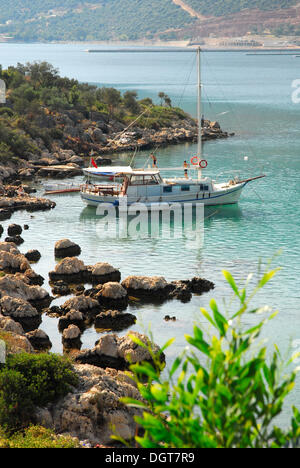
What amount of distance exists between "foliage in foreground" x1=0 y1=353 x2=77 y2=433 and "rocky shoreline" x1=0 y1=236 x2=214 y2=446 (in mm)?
366

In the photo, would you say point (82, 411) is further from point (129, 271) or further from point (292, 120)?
point (292, 120)

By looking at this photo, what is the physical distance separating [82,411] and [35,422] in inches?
58.6

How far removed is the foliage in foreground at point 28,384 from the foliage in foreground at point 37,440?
595mm

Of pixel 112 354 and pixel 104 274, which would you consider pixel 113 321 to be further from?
pixel 104 274

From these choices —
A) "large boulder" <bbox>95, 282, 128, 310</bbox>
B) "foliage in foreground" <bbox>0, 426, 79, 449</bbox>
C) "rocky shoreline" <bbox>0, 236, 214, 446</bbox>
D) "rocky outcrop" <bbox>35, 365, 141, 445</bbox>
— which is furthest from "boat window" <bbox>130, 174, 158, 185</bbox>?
"foliage in foreground" <bbox>0, 426, 79, 449</bbox>

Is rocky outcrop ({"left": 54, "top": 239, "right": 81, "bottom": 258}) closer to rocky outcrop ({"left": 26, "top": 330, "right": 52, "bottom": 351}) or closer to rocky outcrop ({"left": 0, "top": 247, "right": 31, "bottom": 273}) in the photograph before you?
rocky outcrop ({"left": 0, "top": 247, "right": 31, "bottom": 273})

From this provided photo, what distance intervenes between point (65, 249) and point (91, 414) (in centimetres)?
2142

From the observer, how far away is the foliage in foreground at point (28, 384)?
19500 millimetres

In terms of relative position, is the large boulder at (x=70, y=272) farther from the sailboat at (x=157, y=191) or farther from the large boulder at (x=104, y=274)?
A: the sailboat at (x=157, y=191)

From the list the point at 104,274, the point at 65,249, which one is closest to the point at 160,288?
the point at 104,274

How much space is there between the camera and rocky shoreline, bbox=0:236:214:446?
2047 centimetres

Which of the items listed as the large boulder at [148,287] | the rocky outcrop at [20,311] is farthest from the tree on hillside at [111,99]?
the rocky outcrop at [20,311]
